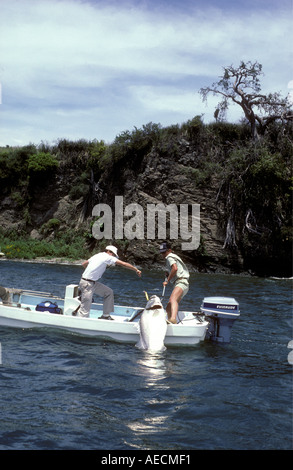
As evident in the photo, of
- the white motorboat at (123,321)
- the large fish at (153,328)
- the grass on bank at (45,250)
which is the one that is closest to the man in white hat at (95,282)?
the white motorboat at (123,321)

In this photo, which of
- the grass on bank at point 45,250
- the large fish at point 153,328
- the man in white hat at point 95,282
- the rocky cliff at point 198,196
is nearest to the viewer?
the large fish at point 153,328

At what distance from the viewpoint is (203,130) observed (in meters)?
28.7

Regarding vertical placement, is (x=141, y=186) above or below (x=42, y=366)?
above

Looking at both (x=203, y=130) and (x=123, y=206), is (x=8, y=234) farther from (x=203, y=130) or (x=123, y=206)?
(x=203, y=130)

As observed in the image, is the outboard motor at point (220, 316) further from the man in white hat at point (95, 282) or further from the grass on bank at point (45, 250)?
the grass on bank at point (45, 250)

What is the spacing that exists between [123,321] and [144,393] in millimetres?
3186

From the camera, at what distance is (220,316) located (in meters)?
10.4

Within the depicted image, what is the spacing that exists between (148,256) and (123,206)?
441 cm

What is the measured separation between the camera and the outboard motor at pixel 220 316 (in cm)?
1030

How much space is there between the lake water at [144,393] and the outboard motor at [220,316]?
0.29 metres

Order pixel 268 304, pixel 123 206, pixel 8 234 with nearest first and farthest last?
pixel 268 304 → pixel 123 206 → pixel 8 234

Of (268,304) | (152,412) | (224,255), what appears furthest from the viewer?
(224,255)

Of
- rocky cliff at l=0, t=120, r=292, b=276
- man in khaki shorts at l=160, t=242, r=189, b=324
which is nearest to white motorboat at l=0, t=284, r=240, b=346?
man in khaki shorts at l=160, t=242, r=189, b=324
